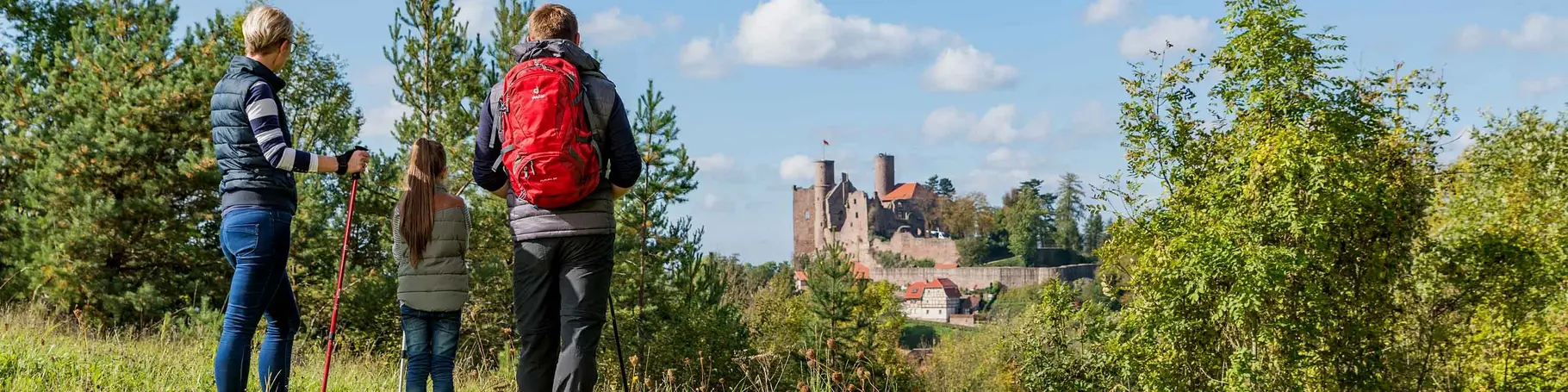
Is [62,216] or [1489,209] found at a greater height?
[1489,209]

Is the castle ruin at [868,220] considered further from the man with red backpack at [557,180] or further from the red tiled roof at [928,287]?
the man with red backpack at [557,180]

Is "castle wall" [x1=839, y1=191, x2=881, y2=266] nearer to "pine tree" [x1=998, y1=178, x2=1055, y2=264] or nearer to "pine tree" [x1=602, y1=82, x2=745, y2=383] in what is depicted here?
"pine tree" [x1=998, y1=178, x2=1055, y2=264]

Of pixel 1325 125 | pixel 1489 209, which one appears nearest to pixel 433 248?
pixel 1325 125

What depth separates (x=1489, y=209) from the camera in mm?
21406

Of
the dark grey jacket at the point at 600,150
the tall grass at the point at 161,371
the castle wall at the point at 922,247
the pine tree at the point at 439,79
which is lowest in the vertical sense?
the tall grass at the point at 161,371

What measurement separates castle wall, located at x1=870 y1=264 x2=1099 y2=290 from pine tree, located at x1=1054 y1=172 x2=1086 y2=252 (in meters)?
7.73

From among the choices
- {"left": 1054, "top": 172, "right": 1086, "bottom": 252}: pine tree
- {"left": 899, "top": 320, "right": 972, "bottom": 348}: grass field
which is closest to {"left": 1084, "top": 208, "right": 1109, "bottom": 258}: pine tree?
{"left": 1054, "top": 172, "right": 1086, "bottom": 252}: pine tree

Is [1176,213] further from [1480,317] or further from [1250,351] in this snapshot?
[1480,317]

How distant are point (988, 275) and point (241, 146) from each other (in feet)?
243

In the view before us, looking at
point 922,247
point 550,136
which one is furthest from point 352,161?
point 922,247

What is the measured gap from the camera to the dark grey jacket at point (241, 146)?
3.19 metres

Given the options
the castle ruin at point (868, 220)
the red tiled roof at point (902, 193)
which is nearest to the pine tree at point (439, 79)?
the castle ruin at point (868, 220)

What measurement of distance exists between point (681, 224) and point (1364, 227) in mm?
10332

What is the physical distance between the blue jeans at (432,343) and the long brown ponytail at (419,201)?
0.73 ft
